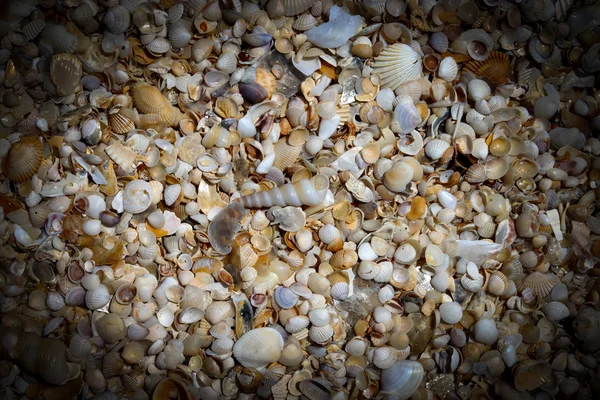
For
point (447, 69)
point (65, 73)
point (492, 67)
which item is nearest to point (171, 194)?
point (65, 73)

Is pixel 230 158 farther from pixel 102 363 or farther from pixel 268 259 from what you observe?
→ pixel 102 363

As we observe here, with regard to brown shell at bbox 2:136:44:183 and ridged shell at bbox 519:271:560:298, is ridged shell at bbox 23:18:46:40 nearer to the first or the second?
brown shell at bbox 2:136:44:183

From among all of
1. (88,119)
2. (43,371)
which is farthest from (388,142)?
(43,371)

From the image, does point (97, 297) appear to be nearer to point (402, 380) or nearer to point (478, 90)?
point (402, 380)

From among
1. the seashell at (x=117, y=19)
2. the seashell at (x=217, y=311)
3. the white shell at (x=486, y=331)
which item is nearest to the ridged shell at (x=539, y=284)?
the white shell at (x=486, y=331)

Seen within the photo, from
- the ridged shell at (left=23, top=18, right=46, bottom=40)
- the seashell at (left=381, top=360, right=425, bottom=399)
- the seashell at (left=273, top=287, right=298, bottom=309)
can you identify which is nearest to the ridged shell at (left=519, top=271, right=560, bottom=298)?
the seashell at (left=381, top=360, right=425, bottom=399)

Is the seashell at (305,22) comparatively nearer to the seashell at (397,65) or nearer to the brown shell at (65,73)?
the seashell at (397,65)
